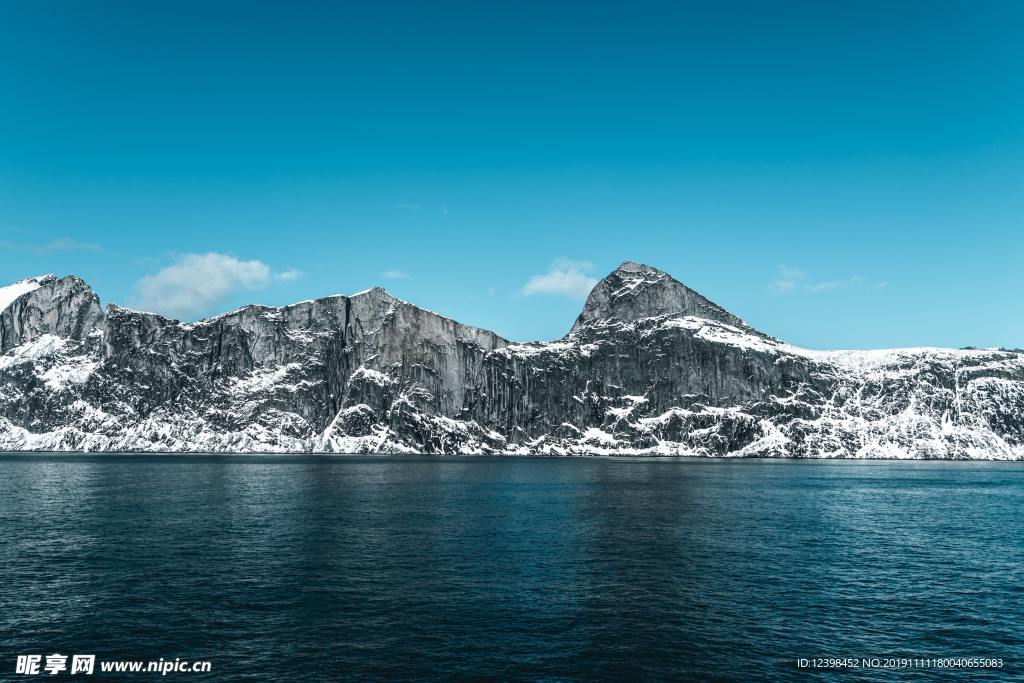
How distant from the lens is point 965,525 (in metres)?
93.8

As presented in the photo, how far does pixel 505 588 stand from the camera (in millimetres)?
54750

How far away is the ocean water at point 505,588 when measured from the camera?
131 feet

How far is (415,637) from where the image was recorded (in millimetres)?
42750

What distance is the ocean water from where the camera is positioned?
131 ft

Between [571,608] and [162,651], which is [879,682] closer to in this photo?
[571,608]

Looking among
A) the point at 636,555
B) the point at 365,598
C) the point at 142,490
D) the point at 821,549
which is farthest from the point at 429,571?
the point at 142,490

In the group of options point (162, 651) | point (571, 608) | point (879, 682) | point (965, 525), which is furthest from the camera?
point (965, 525)

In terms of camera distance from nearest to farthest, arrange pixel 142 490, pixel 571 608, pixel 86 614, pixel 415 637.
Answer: pixel 415 637 → pixel 86 614 → pixel 571 608 → pixel 142 490

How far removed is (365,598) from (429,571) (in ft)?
31.8

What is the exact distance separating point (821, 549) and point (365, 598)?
46.6 m

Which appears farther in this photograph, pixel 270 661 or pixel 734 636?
pixel 734 636

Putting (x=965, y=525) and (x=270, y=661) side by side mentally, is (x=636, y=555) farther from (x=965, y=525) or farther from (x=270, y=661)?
(x=965, y=525)

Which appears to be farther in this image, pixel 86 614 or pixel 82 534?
pixel 82 534

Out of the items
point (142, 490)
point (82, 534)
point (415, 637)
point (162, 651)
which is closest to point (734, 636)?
point (415, 637)
